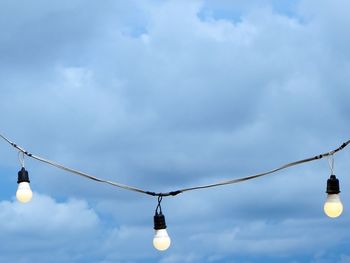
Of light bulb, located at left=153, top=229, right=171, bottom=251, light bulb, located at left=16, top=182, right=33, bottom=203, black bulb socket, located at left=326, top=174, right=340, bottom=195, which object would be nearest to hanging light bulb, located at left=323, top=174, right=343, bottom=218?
black bulb socket, located at left=326, top=174, right=340, bottom=195

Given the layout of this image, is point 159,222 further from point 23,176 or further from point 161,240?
point 23,176

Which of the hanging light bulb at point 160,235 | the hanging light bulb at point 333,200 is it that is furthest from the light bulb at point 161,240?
the hanging light bulb at point 333,200

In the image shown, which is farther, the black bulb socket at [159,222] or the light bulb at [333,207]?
the black bulb socket at [159,222]

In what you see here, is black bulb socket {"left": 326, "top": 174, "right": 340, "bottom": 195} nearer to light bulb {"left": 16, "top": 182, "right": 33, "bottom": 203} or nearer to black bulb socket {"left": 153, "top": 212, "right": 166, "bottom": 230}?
black bulb socket {"left": 153, "top": 212, "right": 166, "bottom": 230}

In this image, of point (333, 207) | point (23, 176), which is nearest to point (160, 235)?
point (333, 207)

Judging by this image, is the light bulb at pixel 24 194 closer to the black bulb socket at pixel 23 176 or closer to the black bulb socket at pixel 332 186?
the black bulb socket at pixel 23 176

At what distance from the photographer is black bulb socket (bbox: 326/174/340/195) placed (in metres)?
7.93

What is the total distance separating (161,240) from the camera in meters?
8.54

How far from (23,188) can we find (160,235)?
249cm

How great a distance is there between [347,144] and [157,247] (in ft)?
8.05

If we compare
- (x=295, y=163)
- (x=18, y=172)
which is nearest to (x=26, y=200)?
(x=18, y=172)

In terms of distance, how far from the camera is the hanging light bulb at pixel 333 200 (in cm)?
786

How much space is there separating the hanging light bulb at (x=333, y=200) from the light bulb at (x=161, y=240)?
1791 millimetres

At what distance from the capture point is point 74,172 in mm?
8867
